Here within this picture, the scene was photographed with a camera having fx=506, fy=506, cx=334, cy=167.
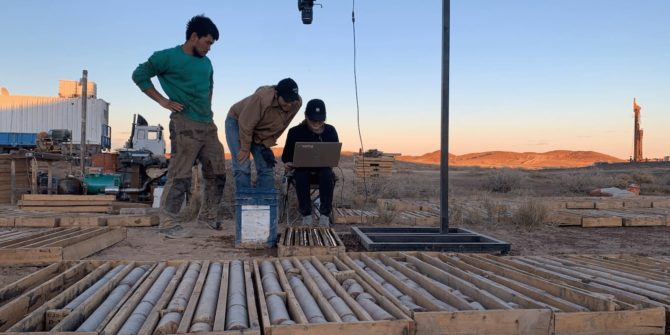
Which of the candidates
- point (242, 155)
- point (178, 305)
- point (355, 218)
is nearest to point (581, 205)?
point (355, 218)

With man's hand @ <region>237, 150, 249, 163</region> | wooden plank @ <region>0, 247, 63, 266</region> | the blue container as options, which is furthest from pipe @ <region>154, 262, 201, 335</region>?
man's hand @ <region>237, 150, 249, 163</region>

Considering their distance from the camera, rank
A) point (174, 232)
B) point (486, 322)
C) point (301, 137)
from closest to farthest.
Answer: point (486, 322)
point (174, 232)
point (301, 137)

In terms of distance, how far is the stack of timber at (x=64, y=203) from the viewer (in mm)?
8102

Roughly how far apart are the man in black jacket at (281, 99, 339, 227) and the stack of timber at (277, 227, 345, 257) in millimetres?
857

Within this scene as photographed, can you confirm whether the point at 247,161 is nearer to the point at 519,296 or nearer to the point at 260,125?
the point at 260,125

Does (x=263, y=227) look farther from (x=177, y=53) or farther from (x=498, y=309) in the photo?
(x=498, y=309)

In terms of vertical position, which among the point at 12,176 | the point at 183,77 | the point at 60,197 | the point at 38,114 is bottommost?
the point at 60,197

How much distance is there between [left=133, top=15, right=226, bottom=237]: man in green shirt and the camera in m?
5.70

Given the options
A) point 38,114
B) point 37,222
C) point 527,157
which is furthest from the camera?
point 527,157

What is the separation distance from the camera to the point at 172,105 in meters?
5.66

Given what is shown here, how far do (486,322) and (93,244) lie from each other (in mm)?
3803

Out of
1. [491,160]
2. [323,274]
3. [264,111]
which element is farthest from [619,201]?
[491,160]

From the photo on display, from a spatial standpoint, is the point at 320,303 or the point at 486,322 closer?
the point at 486,322

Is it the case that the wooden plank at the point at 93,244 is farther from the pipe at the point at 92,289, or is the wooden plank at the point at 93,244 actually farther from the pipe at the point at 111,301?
the pipe at the point at 111,301
